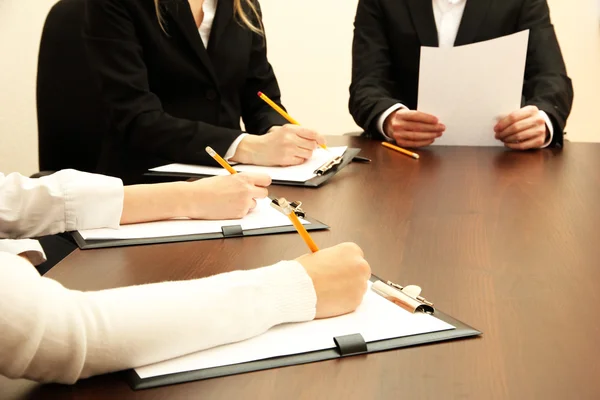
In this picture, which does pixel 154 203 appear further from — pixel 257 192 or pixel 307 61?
pixel 307 61

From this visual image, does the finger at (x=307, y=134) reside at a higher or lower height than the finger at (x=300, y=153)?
higher

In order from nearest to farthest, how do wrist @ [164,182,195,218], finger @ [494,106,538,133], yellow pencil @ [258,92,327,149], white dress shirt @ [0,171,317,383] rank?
white dress shirt @ [0,171,317,383] < wrist @ [164,182,195,218] < yellow pencil @ [258,92,327,149] < finger @ [494,106,538,133]

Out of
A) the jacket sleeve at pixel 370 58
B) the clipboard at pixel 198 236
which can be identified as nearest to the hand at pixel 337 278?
the clipboard at pixel 198 236

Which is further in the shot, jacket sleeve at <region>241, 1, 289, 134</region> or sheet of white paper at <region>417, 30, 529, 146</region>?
jacket sleeve at <region>241, 1, 289, 134</region>

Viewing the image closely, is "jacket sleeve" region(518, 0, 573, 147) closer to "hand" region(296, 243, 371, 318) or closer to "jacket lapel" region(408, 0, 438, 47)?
"jacket lapel" region(408, 0, 438, 47)

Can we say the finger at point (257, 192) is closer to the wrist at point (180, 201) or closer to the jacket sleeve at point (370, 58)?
the wrist at point (180, 201)

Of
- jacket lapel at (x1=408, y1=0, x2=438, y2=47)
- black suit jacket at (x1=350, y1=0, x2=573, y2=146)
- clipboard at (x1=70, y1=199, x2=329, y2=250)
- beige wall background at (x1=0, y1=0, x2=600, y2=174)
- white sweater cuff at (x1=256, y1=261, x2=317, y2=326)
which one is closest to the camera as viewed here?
white sweater cuff at (x1=256, y1=261, x2=317, y2=326)

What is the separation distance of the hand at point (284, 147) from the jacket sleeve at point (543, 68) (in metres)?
0.68

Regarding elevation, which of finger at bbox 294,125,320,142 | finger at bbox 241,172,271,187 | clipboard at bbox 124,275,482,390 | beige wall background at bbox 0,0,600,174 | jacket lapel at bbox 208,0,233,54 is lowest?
beige wall background at bbox 0,0,600,174

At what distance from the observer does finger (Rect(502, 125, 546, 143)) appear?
1.62m

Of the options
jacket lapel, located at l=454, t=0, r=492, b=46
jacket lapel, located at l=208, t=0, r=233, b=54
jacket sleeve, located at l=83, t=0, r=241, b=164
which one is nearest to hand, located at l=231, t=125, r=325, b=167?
jacket sleeve, located at l=83, t=0, r=241, b=164

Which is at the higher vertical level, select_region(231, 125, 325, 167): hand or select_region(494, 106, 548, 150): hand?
select_region(231, 125, 325, 167): hand

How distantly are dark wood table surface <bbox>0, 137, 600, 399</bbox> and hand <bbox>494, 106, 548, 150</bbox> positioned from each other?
15 centimetres

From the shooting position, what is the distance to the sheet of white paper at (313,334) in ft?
1.96
